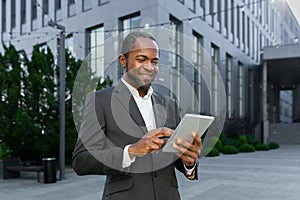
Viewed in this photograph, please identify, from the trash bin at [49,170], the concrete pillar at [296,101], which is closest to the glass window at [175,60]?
the trash bin at [49,170]

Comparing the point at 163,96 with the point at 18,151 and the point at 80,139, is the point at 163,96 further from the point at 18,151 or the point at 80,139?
the point at 18,151

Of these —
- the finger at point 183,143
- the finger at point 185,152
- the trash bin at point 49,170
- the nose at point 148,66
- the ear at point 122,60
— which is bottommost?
the trash bin at point 49,170

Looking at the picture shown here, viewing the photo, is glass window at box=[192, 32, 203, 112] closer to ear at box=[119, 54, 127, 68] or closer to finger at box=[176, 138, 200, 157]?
finger at box=[176, 138, 200, 157]

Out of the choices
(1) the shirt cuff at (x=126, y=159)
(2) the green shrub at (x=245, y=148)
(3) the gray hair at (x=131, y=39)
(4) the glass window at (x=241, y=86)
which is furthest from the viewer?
(4) the glass window at (x=241, y=86)

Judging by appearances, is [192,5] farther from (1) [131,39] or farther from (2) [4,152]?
(1) [131,39]

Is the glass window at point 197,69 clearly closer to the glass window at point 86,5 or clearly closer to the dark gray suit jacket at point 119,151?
the dark gray suit jacket at point 119,151

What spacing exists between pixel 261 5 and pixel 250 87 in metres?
9.31

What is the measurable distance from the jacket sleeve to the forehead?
0.27 metres

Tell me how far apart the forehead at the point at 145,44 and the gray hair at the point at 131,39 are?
12 mm

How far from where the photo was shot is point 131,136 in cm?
127

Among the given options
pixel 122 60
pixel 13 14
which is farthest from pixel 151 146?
pixel 13 14

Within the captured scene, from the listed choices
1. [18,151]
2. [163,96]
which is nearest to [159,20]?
[18,151]

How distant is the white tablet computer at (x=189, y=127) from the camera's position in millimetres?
994

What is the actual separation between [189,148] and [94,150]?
32cm
